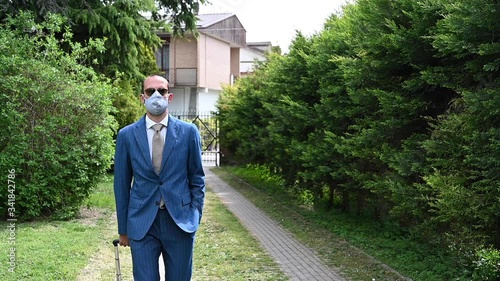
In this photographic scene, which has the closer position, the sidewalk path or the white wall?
the sidewalk path

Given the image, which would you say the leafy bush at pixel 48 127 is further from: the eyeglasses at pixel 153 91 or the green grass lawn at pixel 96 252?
the eyeglasses at pixel 153 91

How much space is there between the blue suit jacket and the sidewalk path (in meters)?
3.71

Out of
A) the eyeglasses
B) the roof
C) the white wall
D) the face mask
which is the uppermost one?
the roof

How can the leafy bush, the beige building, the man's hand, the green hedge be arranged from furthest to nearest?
1. the beige building
2. the leafy bush
3. the green hedge
4. the man's hand

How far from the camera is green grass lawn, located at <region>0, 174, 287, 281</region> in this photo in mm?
8688

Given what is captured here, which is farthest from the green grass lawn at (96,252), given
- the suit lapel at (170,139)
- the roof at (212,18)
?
the roof at (212,18)

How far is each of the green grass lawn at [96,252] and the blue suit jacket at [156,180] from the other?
3191 mm

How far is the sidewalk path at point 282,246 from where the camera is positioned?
914 centimetres

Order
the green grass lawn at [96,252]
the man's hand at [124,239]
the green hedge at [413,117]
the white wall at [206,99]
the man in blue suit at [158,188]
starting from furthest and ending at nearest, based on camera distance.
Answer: the white wall at [206,99], the green grass lawn at [96,252], the green hedge at [413,117], the man's hand at [124,239], the man in blue suit at [158,188]

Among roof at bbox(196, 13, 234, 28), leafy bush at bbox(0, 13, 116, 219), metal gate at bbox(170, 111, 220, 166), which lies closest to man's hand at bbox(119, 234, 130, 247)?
leafy bush at bbox(0, 13, 116, 219)

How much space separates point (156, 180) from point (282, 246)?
6408 mm

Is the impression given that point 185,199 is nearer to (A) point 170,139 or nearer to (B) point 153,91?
(A) point 170,139

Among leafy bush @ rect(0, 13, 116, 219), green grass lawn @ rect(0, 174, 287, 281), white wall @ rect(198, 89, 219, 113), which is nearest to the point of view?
green grass lawn @ rect(0, 174, 287, 281)

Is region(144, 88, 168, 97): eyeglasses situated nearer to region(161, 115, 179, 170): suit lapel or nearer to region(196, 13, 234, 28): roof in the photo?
region(161, 115, 179, 170): suit lapel
